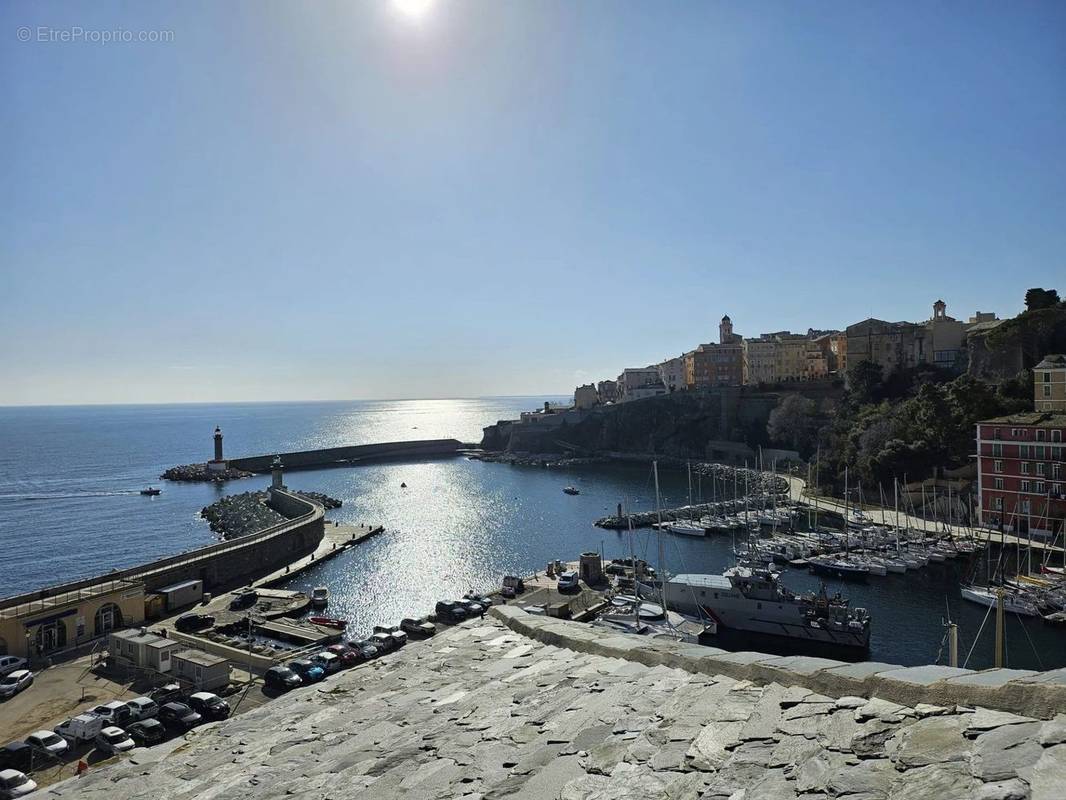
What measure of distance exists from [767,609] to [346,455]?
79.6 metres

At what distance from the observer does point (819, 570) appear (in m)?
33.9

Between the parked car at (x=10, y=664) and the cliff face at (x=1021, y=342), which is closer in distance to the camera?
the parked car at (x=10, y=664)

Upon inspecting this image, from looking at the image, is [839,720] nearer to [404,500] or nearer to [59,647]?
[59,647]

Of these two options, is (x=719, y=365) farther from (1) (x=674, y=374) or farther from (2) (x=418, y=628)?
(2) (x=418, y=628)

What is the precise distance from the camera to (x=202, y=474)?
7938 centimetres

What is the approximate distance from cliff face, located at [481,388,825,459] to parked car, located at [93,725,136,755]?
2777 inches

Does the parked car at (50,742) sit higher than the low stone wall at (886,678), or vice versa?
the low stone wall at (886,678)

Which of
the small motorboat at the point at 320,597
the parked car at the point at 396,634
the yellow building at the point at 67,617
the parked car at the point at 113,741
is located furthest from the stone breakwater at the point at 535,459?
the parked car at the point at 113,741

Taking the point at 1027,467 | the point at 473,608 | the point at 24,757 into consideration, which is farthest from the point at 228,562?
the point at 1027,467

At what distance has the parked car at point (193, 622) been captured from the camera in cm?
2526

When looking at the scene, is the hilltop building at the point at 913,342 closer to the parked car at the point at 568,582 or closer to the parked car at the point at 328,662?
the parked car at the point at 568,582

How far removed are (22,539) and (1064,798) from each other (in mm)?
57953

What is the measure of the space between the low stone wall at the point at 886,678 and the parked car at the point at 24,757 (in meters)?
14.3

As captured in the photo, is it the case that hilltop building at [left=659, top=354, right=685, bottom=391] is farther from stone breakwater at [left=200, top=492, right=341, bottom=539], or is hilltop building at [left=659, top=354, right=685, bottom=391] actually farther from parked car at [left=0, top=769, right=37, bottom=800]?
parked car at [left=0, top=769, right=37, bottom=800]
